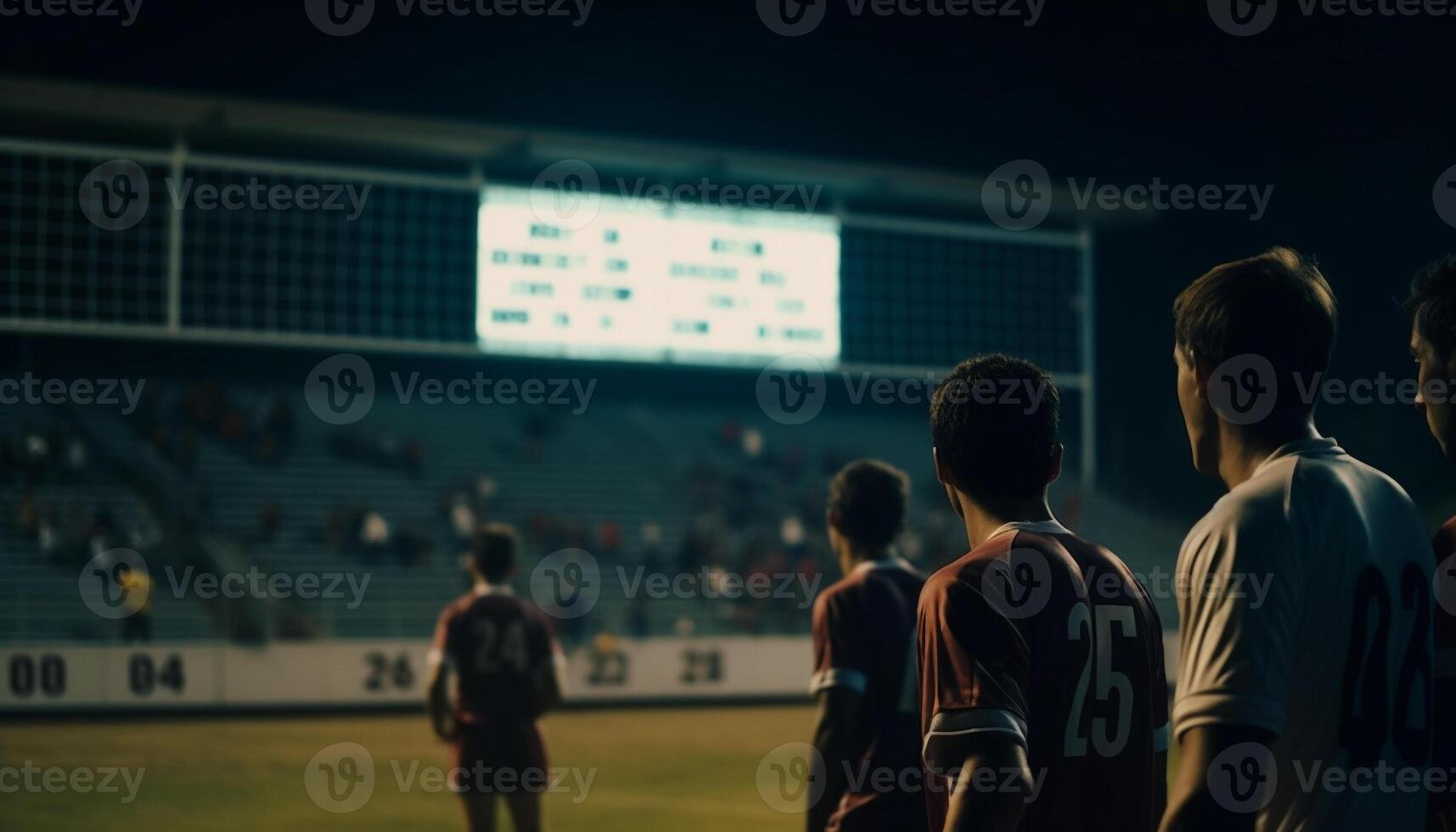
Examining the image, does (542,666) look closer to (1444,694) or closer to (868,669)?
(868,669)

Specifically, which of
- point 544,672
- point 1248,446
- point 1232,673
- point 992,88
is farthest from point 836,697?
point 992,88

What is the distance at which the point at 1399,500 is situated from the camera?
7.70ft

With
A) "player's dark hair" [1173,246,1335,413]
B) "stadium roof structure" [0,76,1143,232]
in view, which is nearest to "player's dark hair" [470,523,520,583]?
"player's dark hair" [1173,246,1335,413]

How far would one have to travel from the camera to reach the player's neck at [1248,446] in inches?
91.4

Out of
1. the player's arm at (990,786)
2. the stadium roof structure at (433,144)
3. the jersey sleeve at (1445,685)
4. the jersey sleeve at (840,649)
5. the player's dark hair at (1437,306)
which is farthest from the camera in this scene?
the stadium roof structure at (433,144)

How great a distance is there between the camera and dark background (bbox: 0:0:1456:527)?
1512 centimetres

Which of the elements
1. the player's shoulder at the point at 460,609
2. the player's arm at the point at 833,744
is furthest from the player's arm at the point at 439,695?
the player's arm at the point at 833,744

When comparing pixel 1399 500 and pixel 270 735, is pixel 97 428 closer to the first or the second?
pixel 270 735

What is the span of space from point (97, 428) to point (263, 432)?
8.54 feet

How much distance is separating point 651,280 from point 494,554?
1897 centimetres

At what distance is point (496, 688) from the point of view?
7.04 m

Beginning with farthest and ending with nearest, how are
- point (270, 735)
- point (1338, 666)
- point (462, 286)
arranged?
point (462, 286) < point (270, 735) < point (1338, 666)

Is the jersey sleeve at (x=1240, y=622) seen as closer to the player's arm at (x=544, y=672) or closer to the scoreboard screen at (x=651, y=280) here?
the player's arm at (x=544, y=672)

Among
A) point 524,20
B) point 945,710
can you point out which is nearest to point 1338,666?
point 945,710
